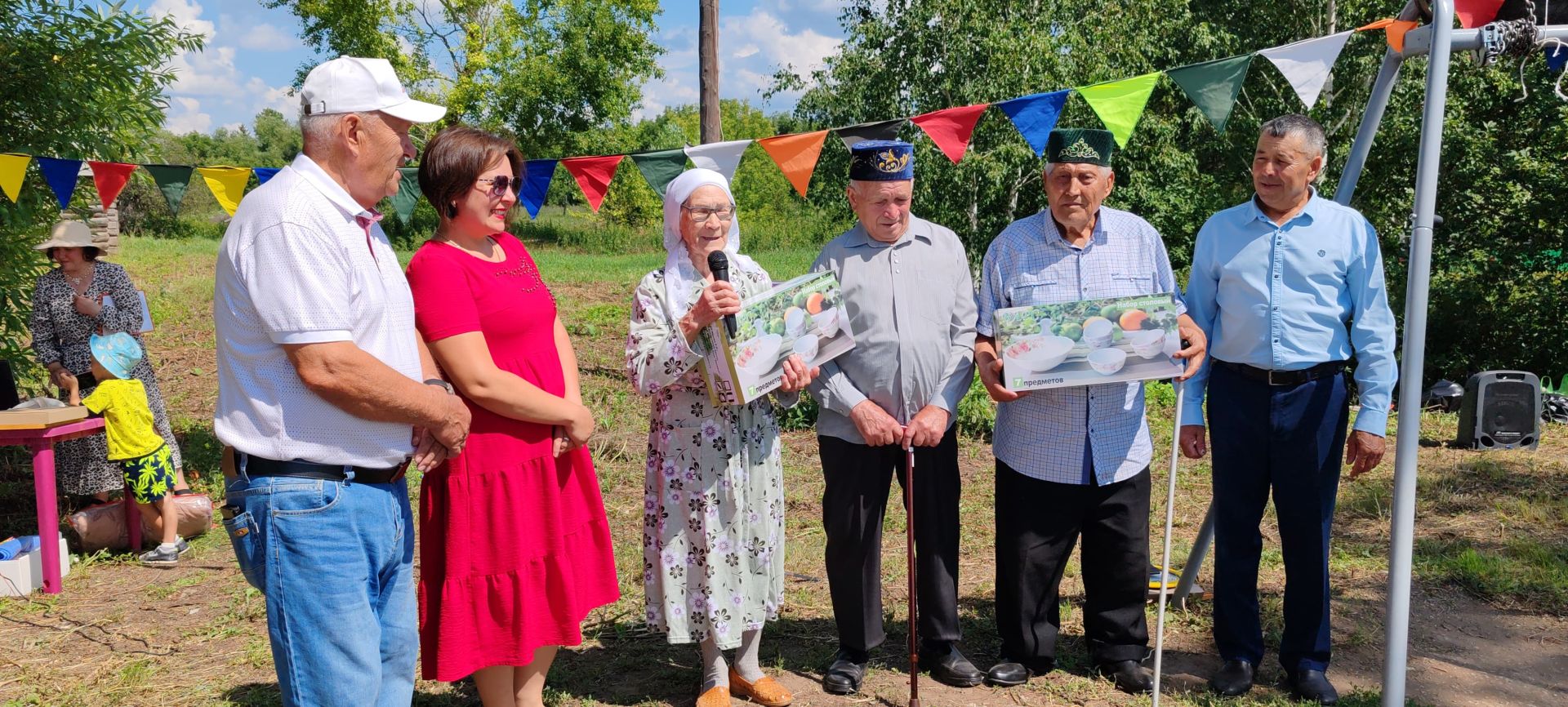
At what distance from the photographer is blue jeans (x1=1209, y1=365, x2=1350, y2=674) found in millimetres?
3572

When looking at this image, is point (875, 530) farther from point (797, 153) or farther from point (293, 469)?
point (797, 153)

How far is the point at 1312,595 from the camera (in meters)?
3.67

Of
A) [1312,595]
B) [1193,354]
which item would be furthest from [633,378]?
[1312,595]

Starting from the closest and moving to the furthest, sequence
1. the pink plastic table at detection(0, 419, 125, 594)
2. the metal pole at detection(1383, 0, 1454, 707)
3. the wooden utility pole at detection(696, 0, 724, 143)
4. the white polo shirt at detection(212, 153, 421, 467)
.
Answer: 1. the white polo shirt at detection(212, 153, 421, 467)
2. the metal pole at detection(1383, 0, 1454, 707)
3. the pink plastic table at detection(0, 419, 125, 594)
4. the wooden utility pole at detection(696, 0, 724, 143)

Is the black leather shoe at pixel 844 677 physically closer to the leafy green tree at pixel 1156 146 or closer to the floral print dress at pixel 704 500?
the floral print dress at pixel 704 500

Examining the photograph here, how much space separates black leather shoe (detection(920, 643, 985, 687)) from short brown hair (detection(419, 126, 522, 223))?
7.87 feet

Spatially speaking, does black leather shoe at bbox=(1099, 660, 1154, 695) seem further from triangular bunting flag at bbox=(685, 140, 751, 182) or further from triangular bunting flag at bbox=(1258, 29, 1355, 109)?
triangular bunting flag at bbox=(685, 140, 751, 182)

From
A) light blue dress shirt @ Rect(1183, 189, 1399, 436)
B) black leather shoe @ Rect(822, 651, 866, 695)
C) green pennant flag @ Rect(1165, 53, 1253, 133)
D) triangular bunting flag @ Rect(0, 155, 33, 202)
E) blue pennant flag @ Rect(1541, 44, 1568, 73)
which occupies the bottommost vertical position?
black leather shoe @ Rect(822, 651, 866, 695)

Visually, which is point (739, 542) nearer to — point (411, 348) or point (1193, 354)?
point (411, 348)

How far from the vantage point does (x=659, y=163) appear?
5457 millimetres

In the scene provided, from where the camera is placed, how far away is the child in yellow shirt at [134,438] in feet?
18.4

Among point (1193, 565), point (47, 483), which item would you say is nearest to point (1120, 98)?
point (1193, 565)

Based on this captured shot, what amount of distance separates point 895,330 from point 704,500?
35.1 inches

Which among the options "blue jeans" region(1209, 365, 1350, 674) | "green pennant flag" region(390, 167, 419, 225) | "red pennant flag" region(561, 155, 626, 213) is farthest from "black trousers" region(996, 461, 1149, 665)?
"green pennant flag" region(390, 167, 419, 225)
